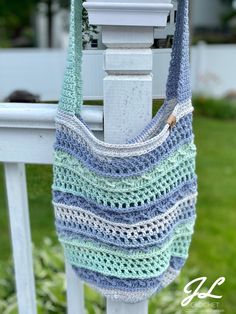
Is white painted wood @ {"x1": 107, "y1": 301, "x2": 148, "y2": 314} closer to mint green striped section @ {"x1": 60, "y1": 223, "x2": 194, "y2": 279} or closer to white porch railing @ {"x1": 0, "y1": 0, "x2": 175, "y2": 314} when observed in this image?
white porch railing @ {"x1": 0, "y1": 0, "x2": 175, "y2": 314}

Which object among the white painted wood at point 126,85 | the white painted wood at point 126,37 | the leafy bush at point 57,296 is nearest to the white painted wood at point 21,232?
the white painted wood at point 126,85

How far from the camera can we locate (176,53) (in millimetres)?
851

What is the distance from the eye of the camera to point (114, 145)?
800 mm

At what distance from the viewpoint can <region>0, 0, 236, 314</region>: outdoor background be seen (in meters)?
1.04

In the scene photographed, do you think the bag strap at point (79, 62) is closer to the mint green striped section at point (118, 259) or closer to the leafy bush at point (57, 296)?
the mint green striped section at point (118, 259)

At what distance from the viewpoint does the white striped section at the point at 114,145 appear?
797 mm

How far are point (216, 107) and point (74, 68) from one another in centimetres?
491

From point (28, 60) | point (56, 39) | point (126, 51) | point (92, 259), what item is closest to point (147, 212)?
point (92, 259)

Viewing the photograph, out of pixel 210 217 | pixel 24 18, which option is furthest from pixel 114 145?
pixel 24 18

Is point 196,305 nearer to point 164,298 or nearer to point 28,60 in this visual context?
point 164,298

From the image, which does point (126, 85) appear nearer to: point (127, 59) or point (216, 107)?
point (127, 59)

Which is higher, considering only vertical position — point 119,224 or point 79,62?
point 79,62

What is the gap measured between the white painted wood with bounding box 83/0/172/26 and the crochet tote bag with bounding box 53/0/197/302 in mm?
80

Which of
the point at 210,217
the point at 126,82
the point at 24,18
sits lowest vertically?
the point at 210,217
